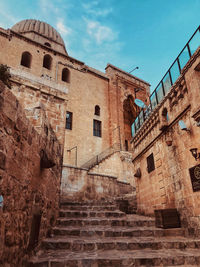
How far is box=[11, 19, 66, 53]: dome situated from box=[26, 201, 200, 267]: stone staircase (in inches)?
784

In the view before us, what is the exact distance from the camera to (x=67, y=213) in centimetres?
616

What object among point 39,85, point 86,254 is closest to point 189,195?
point 86,254

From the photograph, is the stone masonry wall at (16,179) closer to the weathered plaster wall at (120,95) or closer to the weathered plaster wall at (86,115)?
the weathered plaster wall at (86,115)

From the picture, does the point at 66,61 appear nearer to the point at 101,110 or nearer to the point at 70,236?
the point at 101,110

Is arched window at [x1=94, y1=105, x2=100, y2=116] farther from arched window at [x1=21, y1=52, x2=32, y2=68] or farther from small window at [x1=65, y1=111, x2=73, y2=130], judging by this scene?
arched window at [x1=21, y1=52, x2=32, y2=68]

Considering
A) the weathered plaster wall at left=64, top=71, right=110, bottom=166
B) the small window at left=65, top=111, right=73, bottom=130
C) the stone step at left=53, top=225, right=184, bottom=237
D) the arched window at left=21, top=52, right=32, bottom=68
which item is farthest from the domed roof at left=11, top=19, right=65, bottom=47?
the stone step at left=53, top=225, right=184, bottom=237

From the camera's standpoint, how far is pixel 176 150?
5.89m

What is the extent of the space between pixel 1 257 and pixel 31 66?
16.1 m

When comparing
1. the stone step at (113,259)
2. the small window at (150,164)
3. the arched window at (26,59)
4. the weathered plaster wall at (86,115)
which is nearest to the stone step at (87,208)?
the small window at (150,164)

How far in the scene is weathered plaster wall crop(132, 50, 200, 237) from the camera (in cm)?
503

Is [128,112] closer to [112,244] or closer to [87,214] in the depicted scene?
[87,214]

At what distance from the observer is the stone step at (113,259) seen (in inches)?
129

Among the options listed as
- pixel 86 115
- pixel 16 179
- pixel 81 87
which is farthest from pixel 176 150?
pixel 81 87

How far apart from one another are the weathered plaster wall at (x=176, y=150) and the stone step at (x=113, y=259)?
149 centimetres
